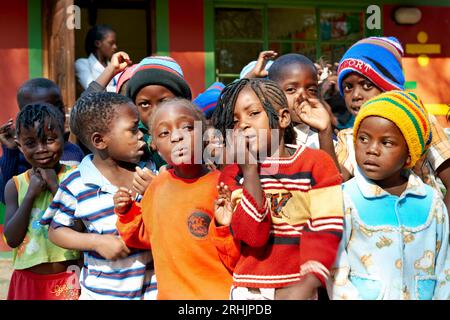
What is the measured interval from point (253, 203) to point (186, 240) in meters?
0.37

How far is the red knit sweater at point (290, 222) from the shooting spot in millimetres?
2141

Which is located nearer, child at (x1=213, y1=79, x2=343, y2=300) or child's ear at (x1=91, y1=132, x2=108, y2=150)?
child at (x1=213, y1=79, x2=343, y2=300)

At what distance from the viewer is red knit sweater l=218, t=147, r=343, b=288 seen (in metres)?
2.14

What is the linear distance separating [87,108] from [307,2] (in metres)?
5.05

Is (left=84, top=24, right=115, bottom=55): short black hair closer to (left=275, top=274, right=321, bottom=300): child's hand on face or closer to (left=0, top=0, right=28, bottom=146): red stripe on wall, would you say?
(left=0, top=0, right=28, bottom=146): red stripe on wall

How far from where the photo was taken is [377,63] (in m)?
2.95

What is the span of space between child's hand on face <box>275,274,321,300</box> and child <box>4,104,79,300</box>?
1.21 meters

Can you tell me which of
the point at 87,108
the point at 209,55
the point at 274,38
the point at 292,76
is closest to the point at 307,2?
the point at 274,38

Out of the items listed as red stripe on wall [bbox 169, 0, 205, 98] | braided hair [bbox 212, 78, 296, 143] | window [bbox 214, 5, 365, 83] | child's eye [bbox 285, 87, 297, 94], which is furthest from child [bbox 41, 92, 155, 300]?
window [bbox 214, 5, 365, 83]

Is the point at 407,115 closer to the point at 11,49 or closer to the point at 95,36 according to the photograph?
the point at 11,49

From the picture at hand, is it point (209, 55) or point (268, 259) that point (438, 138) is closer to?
point (268, 259)

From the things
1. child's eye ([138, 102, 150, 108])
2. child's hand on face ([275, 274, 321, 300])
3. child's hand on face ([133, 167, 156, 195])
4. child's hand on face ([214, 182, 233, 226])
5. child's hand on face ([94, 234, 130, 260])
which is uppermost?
child's eye ([138, 102, 150, 108])

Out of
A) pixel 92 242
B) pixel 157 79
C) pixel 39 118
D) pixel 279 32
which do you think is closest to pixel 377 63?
pixel 157 79
